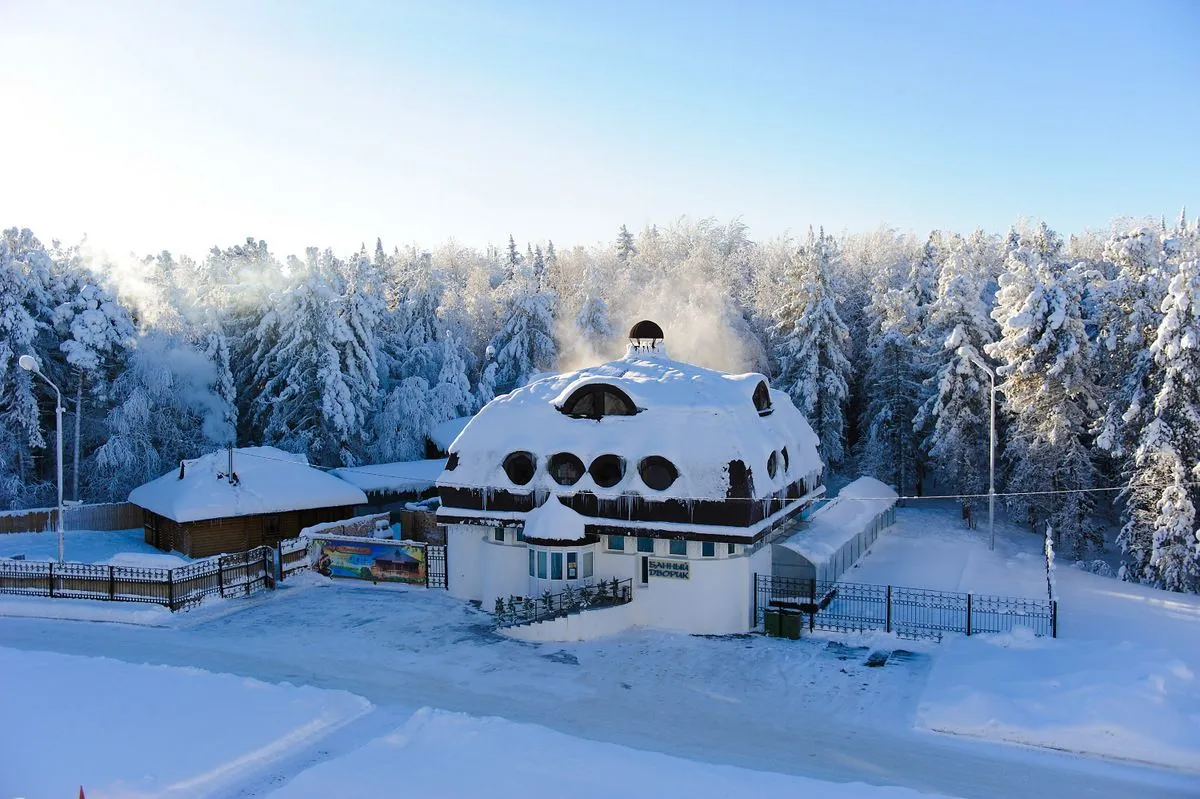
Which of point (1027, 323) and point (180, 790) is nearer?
point (180, 790)

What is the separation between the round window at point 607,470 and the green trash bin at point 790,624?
19.7ft

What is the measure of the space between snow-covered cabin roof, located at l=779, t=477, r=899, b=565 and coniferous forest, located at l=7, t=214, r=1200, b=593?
5763mm

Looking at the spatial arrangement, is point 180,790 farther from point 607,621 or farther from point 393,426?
point 393,426

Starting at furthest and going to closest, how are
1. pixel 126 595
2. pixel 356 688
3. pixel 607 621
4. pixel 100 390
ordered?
pixel 100 390
pixel 126 595
pixel 607 621
pixel 356 688

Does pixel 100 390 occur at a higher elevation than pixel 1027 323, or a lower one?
lower

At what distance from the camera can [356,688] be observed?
18.6m

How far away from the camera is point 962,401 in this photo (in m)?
42.8

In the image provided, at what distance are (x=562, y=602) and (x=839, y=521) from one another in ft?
42.3

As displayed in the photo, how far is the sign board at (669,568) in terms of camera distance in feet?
79.8

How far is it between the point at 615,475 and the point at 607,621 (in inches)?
166

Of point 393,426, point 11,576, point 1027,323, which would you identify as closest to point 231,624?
point 11,576

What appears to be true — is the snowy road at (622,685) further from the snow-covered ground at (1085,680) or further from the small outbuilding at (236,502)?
the small outbuilding at (236,502)

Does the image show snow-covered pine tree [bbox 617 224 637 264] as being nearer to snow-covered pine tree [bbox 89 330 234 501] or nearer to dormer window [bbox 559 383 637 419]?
snow-covered pine tree [bbox 89 330 234 501]

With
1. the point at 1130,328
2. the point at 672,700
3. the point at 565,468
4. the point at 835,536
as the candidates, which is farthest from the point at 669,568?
the point at 1130,328
